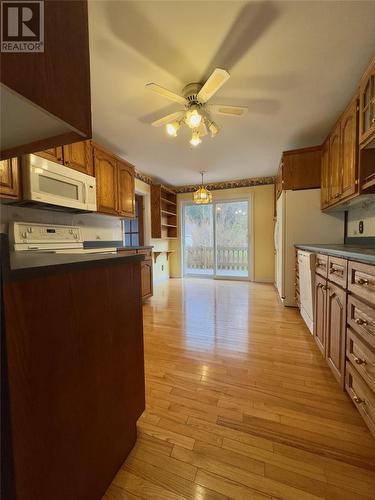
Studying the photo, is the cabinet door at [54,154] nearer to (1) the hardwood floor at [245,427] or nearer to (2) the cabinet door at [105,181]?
(2) the cabinet door at [105,181]

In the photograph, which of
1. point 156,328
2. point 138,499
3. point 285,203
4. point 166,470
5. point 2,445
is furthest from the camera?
point 285,203

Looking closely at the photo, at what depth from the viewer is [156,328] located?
2451 mm

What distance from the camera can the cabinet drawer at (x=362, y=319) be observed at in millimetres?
1018

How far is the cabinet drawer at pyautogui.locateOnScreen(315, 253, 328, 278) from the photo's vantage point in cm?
166

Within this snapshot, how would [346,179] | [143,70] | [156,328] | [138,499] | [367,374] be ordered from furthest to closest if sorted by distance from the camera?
[156,328] → [346,179] → [143,70] → [367,374] → [138,499]

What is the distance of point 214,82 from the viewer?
153 cm

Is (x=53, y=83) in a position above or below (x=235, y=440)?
above

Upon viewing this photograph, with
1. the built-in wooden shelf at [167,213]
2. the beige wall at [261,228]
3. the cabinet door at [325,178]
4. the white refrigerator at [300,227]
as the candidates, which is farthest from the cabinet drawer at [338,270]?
the built-in wooden shelf at [167,213]

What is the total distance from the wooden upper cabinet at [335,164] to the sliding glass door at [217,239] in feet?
8.43

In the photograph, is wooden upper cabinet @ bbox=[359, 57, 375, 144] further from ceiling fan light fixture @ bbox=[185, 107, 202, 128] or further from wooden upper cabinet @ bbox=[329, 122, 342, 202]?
ceiling fan light fixture @ bbox=[185, 107, 202, 128]

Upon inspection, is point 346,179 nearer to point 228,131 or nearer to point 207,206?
point 228,131

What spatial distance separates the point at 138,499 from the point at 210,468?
1.03 ft

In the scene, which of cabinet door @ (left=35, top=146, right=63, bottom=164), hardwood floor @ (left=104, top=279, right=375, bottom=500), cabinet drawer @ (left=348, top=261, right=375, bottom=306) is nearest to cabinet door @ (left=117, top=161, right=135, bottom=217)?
cabinet door @ (left=35, top=146, right=63, bottom=164)

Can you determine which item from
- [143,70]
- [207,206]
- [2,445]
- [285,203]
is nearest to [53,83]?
[2,445]
